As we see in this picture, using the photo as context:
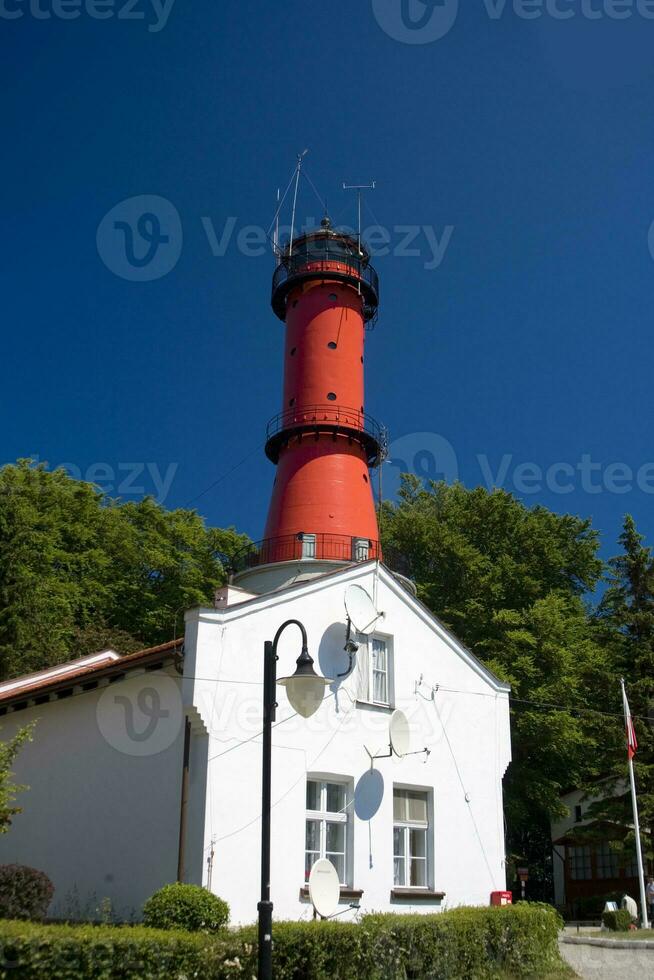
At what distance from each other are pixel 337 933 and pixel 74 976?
351 cm

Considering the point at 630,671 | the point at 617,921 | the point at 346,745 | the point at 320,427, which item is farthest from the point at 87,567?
the point at 617,921

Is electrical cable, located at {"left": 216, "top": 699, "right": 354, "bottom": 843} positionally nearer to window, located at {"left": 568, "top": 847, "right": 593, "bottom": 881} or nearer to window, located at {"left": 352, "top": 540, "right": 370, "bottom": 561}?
window, located at {"left": 352, "top": 540, "right": 370, "bottom": 561}

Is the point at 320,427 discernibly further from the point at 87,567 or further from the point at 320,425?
the point at 87,567

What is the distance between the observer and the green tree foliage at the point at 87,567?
32.3 meters

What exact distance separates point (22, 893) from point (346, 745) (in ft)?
21.5

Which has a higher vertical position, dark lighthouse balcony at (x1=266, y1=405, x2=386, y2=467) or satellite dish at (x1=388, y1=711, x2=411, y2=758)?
dark lighthouse balcony at (x1=266, y1=405, x2=386, y2=467)

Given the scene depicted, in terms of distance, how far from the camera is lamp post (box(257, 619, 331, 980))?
10125 millimetres

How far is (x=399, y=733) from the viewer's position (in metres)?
18.5

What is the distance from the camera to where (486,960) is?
1438cm

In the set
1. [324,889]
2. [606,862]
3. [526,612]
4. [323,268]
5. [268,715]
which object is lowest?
[606,862]

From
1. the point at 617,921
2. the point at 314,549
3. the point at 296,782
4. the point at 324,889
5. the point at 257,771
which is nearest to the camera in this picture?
the point at 324,889

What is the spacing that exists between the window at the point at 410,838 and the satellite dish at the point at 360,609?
3610 mm

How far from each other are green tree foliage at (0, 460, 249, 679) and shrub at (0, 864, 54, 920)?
16529 millimetres

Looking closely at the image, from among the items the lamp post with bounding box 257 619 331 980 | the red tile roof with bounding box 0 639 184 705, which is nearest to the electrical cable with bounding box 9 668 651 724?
the red tile roof with bounding box 0 639 184 705
